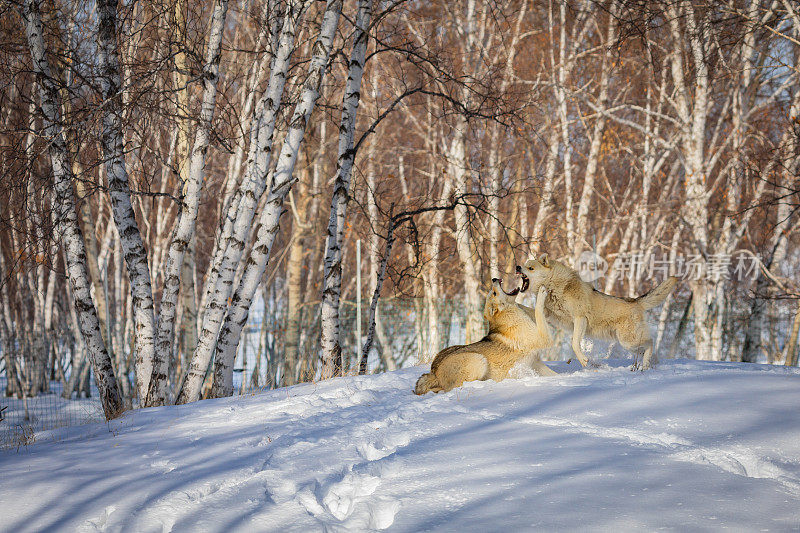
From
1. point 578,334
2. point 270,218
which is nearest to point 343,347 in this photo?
point 270,218

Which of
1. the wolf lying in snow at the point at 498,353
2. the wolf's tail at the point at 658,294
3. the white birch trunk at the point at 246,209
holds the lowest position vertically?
the wolf lying in snow at the point at 498,353

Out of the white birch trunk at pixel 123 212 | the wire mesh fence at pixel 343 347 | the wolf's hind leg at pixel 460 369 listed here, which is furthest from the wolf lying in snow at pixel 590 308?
the wire mesh fence at pixel 343 347

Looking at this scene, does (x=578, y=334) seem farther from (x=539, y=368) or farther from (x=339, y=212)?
(x=339, y=212)

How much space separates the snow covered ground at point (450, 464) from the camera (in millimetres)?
2706

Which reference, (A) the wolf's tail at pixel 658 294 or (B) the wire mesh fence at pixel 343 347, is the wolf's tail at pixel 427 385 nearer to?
(A) the wolf's tail at pixel 658 294

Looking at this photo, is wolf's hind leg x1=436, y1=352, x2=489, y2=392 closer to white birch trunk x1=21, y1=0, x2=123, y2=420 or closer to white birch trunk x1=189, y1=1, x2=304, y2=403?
white birch trunk x1=189, y1=1, x2=304, y2=403

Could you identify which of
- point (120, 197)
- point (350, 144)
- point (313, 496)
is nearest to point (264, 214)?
point (120, 197)

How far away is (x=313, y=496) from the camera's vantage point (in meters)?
3.07

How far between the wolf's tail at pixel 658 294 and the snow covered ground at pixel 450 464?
2.70ft

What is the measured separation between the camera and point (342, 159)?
8531mm

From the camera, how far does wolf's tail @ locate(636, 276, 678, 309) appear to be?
5.63 m

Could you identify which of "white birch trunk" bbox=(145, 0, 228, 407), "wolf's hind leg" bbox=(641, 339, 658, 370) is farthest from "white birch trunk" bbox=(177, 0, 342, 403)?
"wolf's hind leg" bbox=(641, 339, 658, 370)

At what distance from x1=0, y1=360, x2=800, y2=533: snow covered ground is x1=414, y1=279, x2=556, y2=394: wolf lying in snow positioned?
12.4 inches

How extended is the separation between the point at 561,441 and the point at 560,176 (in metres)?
14.8
